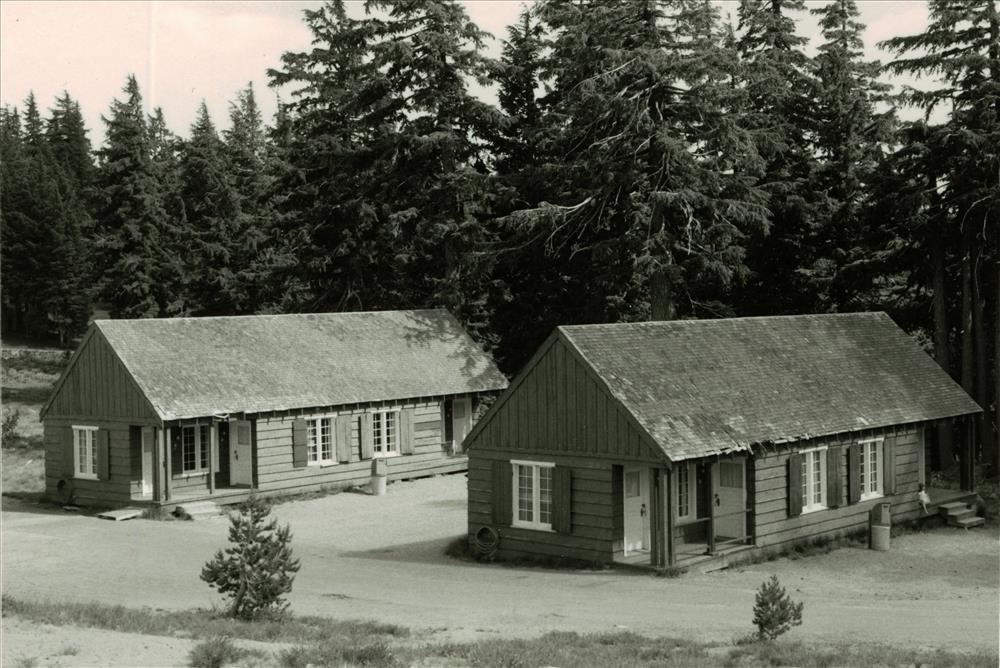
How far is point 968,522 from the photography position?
29.6 meters

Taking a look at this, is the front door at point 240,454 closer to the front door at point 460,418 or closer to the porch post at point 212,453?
the porch post at point 212,453

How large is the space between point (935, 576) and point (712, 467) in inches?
202

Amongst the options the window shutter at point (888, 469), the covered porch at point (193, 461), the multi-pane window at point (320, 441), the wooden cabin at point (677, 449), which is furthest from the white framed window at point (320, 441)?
the window shutter at point (888, 469)

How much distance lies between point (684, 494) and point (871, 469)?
6377mm

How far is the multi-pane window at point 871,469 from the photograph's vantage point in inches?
1124

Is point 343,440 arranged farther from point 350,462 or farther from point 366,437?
point 366,437

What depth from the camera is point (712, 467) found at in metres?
25.4

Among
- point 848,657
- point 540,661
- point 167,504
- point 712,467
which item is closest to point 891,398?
point 712,467

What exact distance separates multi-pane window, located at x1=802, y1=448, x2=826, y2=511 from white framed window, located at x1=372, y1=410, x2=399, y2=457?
15932 millimetres

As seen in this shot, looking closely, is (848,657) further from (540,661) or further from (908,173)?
(908,173)

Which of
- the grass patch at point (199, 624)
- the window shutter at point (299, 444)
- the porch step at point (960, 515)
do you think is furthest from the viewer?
the window shutter at point (299, 444)

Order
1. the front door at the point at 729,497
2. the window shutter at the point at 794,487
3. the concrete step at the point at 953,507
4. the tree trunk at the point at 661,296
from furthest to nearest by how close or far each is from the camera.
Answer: the tree trunk at the point at 661,296
the concrete step at the point at 953,507
the window shutter at the point at 794,487
the front door at the point at 729,497

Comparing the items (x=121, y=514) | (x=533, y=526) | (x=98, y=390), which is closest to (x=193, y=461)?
(x=121, y=514)

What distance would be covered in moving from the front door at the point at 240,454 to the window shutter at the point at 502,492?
36.8ft
